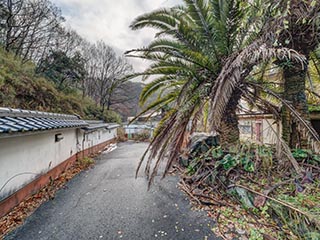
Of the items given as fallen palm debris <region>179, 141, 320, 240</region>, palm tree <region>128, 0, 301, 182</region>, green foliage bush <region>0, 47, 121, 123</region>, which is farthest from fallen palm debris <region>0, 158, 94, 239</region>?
fallen palm debris <region>179, 141, 320, 240</region>

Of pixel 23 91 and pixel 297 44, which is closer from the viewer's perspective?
pixel 297 44

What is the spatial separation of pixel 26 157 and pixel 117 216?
281 cm

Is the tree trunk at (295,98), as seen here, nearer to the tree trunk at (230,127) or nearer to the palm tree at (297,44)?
the palm tree at (297,44)

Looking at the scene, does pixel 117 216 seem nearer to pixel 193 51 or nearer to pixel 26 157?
pixel 26 157

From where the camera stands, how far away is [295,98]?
4.60 m

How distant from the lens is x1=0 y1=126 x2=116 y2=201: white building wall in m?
3.71

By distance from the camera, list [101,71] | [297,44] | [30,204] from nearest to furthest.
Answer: [30,204], [297,44], [101,71]

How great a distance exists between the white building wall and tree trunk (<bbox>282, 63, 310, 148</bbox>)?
22.5ft

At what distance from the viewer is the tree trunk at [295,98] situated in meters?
4.55

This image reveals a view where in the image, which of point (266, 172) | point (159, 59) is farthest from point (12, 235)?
point (266, 172)

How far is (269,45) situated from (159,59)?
2619 mm

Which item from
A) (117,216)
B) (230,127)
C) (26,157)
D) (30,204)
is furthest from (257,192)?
(26,157)

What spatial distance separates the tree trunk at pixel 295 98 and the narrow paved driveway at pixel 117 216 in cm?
322

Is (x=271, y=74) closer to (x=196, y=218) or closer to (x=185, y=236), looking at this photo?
(x=196, y=218)
